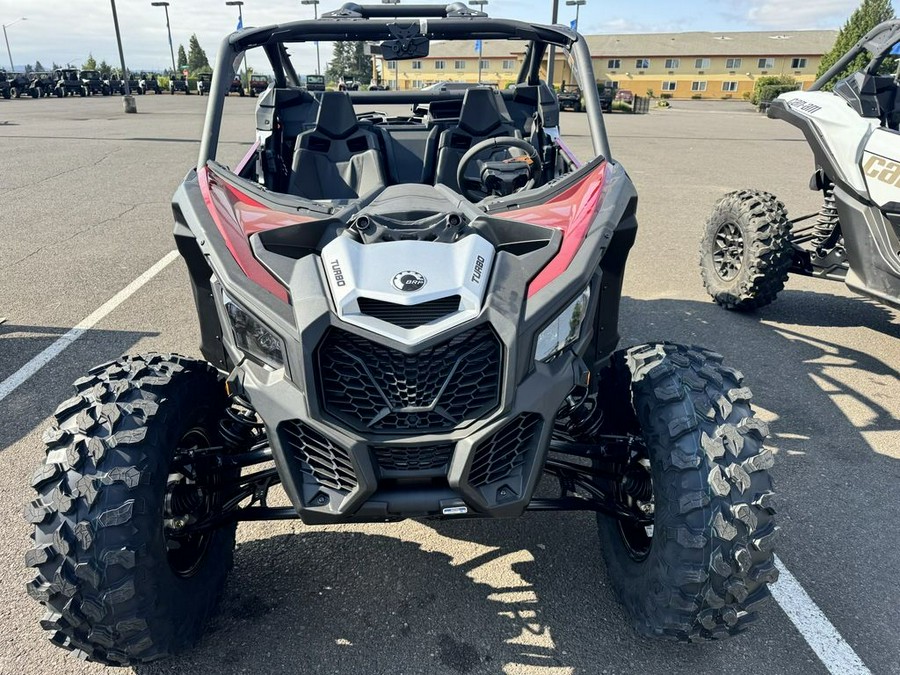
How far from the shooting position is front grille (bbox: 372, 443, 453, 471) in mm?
2012

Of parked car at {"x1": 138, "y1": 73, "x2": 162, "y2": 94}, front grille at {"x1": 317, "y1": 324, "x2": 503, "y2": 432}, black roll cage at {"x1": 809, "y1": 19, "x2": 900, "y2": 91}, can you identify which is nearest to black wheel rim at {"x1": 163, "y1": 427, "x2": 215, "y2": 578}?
front grille at {"x1": 317, "y1": 324, "x2": 503, "y2": 432}

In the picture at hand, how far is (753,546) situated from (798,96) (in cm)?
445

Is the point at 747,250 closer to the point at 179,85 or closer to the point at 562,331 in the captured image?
the point at 562,331

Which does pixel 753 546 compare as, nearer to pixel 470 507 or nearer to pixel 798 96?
pixel 470 507

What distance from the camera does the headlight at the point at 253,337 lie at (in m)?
2.05

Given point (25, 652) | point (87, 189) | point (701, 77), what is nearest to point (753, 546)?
point (25, 652)

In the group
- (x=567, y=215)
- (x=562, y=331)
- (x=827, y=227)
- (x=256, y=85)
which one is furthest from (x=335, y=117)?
(x=256, y=85)

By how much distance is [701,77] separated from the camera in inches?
2990

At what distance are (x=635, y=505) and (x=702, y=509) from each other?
48 cm

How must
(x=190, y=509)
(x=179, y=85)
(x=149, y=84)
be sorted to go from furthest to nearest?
1. (x=179, y=85)
2. (x=149, y=84)
3. (x=190, y=509)

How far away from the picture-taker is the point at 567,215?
248 cm

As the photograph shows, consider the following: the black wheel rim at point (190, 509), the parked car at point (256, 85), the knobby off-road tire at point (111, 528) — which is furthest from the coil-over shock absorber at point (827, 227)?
the parked car at point (256, 85)

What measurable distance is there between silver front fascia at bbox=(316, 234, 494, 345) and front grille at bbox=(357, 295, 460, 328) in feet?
0.06

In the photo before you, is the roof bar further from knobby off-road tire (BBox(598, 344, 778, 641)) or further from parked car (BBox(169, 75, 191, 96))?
parked car (BBox(169, 75, 191, 96))
